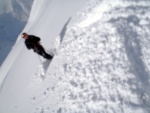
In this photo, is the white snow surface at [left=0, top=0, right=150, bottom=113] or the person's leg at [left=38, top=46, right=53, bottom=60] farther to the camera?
the person's leg at [left=38, top=46, right=53, bottom=60]

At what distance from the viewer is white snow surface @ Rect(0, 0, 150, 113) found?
7.60 m

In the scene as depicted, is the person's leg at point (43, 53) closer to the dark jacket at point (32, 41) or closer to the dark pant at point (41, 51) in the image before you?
the dark pant at point (41, 51)

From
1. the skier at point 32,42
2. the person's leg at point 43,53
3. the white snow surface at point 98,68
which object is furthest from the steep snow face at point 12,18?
the white snow surface at point 98,68

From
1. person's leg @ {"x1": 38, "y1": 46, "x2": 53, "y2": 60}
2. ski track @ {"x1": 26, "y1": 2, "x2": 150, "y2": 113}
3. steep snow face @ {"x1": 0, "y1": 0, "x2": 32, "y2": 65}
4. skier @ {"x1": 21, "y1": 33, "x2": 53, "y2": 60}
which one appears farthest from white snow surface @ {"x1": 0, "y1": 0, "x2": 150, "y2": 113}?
steep snow face @ {"x1": 0, "y1": 0, "x2": 32, "y2": 65}

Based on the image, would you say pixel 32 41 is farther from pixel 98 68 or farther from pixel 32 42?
pixel 98 68

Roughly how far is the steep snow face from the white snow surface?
13304cm

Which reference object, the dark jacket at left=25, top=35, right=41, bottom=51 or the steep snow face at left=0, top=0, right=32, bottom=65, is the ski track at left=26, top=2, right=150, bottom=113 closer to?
the dark jacket at left=25, top=35, right=41, bottom=51

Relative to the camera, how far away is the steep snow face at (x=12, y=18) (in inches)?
5615

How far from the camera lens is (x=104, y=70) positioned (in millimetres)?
8219

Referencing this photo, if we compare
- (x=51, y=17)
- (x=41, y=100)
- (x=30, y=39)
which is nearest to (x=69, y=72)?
(x=41, y=100)

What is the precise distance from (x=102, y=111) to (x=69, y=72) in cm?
218

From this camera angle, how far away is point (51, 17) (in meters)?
16.2

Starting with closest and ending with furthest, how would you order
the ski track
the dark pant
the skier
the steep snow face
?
the ski track
the skier
the dark pant
the steep snow face

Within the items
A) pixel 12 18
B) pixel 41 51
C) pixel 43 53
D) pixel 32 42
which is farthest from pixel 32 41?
pixel 12 18
